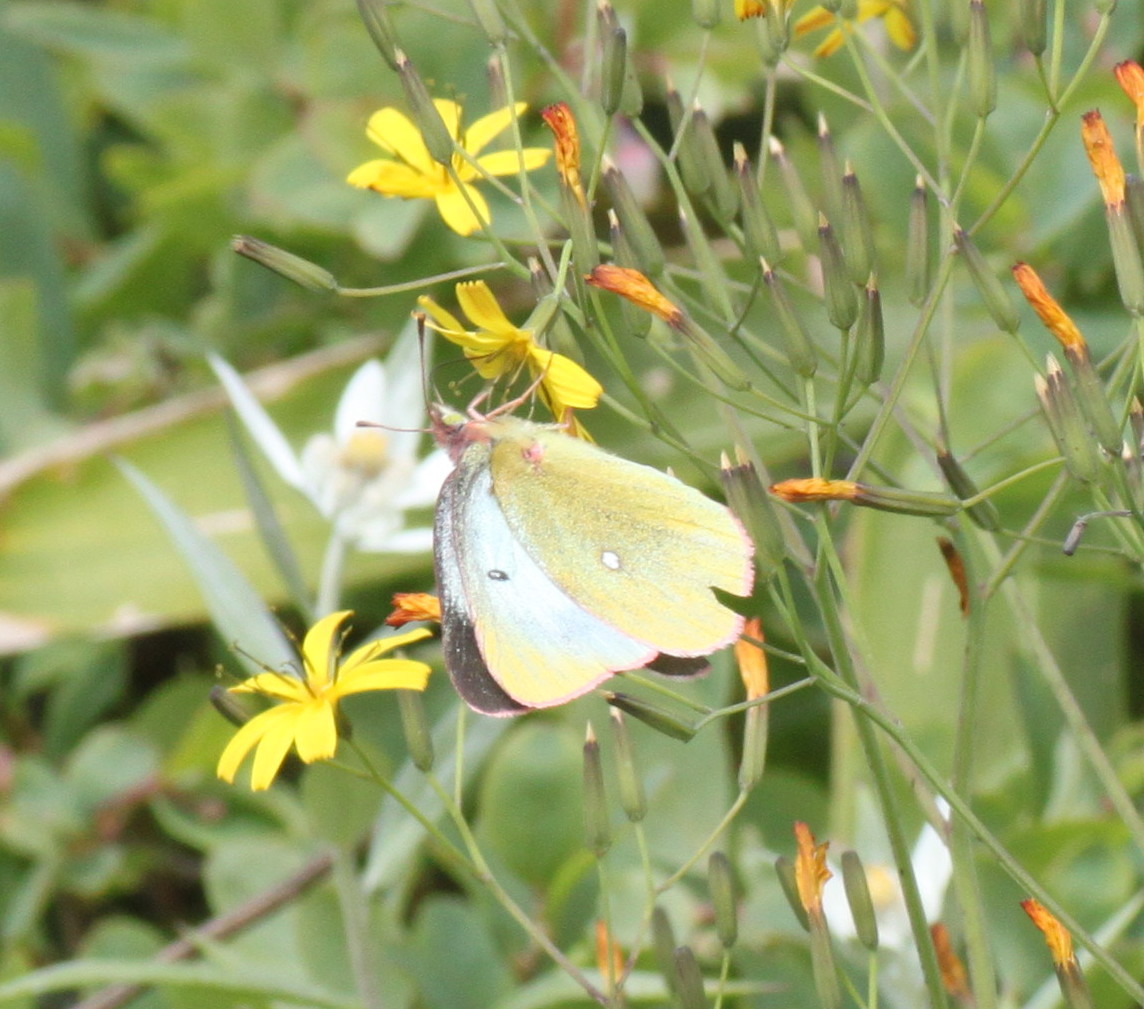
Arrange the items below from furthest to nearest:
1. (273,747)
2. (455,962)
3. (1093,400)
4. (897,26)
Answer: (455,962) < (897,26) < (273,747) < (1093,400)

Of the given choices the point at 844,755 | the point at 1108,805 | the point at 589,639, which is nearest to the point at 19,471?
the point at 844,755

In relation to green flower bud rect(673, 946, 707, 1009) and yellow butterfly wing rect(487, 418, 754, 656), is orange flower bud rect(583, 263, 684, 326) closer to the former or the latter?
yellow butterfly wing rect(487, 418, 754, 656)

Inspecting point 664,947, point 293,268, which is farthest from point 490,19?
point 664,947

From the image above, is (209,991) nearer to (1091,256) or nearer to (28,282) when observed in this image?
(28,282)

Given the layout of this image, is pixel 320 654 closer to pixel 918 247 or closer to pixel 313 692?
pixel 313 692

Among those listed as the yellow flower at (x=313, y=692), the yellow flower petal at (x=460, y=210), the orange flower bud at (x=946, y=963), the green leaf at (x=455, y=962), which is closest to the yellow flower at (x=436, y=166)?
the yellow flower petal at (x=460, y=210)

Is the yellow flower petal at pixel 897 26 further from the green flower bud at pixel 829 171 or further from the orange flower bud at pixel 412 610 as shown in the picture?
the orange flower bud at pixel 412 610
